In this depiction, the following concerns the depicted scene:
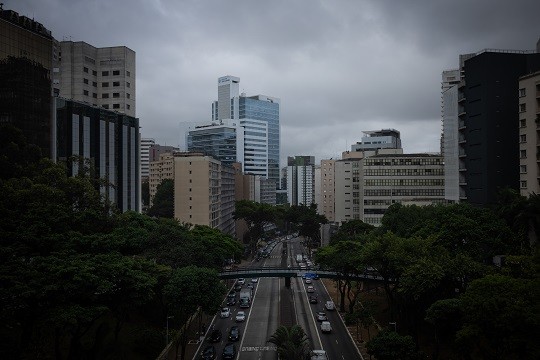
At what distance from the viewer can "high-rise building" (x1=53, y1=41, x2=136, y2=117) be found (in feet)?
300

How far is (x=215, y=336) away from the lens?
168 ft

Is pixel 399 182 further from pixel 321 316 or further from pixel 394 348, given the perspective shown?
pixel 394 348

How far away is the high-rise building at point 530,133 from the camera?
54125mm

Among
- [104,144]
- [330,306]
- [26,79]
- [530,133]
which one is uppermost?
[26,79]

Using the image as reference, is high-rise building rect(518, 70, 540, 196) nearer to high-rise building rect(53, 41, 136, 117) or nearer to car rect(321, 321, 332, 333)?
car rect(321, 321, 332, 333)

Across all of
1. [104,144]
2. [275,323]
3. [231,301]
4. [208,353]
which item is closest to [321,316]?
[275,323]

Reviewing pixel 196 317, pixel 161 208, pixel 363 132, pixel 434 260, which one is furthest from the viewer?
pixel 363 132

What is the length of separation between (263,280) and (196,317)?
1270 inches

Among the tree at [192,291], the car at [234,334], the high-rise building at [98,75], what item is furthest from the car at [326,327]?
the high-rise building at [98,75]

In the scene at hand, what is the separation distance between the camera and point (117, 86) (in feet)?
311

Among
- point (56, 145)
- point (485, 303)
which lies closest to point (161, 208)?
point (56, 145)

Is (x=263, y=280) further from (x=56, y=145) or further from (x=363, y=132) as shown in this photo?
(x=363, y=132)

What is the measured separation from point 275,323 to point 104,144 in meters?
43.4

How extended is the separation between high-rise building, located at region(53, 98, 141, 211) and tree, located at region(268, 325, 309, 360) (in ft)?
115
